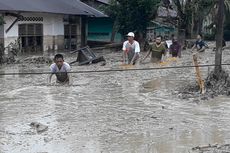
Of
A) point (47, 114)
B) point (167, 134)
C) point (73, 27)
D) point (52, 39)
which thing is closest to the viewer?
point (167, 134)

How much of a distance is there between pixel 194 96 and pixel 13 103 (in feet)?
13.6

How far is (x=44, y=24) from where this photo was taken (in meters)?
29.3

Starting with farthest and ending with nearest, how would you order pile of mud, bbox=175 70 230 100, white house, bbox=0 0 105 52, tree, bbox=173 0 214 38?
1. tree, bbox=173 0 214 38
2. white house, bbox=0 0 105 52
3. pile of mud, bbox=175 70 230 100

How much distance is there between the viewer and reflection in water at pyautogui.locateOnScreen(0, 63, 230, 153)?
24.0 feet

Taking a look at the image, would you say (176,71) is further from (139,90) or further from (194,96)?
(194,96)

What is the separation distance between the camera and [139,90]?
13492mm

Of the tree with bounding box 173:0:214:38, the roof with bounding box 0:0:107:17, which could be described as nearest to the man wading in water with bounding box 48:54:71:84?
the roof with bounding box 0:0:107:17

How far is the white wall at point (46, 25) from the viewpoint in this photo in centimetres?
2600

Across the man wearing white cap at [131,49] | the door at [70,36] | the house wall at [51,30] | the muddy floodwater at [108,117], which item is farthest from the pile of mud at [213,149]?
the door at [70,36]

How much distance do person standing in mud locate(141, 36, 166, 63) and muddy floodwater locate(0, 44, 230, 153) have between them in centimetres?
316

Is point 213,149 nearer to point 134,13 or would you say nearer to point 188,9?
point 134,13

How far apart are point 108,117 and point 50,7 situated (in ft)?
64.1

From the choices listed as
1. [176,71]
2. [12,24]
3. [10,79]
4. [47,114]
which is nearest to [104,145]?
[47,114]

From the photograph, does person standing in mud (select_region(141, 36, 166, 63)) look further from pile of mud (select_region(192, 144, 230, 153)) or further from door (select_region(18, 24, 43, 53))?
pile of mud (select_region(192, 144, 230, 153))
